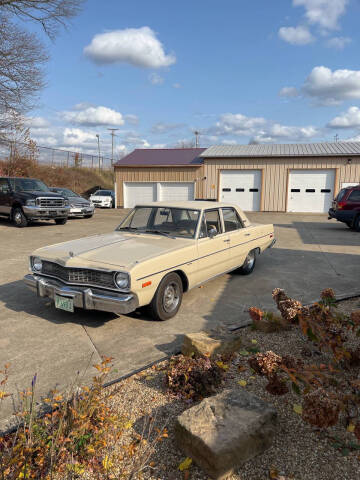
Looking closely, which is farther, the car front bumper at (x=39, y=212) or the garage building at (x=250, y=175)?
the garage building at (x=250, y=175)

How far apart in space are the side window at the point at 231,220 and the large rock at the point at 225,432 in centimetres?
375

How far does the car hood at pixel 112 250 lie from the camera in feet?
13.5

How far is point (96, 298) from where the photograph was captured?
399cm

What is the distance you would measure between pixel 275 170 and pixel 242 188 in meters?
2.40

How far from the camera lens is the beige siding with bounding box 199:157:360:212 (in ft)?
69.9

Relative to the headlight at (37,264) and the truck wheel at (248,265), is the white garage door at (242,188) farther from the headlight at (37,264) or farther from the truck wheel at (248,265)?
the headlight at (37,264)

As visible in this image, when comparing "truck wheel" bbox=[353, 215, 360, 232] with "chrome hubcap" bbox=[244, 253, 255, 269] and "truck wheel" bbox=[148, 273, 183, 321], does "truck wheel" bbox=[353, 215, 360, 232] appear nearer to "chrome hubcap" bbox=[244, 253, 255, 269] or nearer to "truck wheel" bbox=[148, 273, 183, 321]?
"chrome hubcap" bbox=[244, 253, 255, 269]

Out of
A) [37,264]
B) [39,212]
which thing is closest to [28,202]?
[39,212]

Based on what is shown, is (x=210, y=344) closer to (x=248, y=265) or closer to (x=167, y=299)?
(x=167, y=299)

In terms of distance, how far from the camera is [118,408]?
275 centimetres

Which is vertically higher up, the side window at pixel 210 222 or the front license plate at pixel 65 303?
the side window at pixel 210 222

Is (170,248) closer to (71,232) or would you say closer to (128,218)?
(128,218)

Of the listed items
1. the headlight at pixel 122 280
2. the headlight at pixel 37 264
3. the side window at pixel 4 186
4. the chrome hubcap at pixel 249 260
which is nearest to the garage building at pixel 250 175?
the side window at pixel 4 186

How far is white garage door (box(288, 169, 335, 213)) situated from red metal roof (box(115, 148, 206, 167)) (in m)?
6.52
